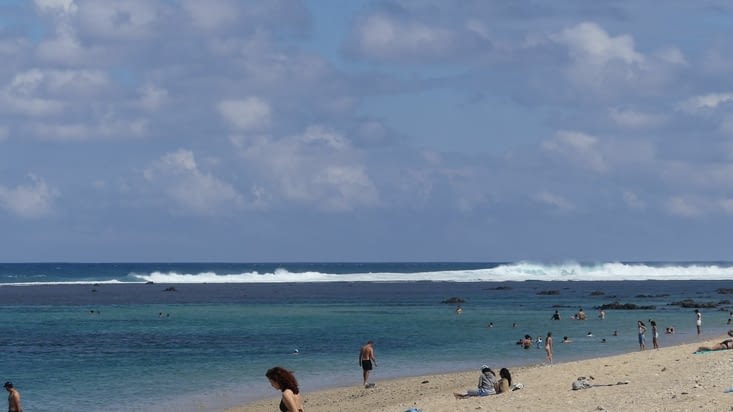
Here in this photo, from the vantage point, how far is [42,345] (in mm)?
47875

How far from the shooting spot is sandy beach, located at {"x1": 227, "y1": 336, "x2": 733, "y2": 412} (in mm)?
20078

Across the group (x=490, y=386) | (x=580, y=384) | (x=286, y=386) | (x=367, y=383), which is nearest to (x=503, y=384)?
(x=490, y=386)

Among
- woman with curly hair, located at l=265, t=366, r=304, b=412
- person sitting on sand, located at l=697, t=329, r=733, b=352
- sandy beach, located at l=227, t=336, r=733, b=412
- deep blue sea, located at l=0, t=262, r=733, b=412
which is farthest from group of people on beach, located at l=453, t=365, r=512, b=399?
woman with curly hair, located at l=265, t=366, r=304, b=412

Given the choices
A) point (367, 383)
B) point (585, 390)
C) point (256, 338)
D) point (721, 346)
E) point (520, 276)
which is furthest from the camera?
point (520, 276)

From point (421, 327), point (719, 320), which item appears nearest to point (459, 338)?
point (421, 327)

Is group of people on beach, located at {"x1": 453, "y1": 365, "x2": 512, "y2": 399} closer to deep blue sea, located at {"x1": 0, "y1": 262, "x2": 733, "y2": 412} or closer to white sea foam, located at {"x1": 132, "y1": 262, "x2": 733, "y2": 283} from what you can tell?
deep blue sea, located at {"x1": 0, "y1": 262, "x2": 733, "y2": 412}

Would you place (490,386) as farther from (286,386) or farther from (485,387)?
(286,386)

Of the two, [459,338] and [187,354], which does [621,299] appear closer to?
[459,338]

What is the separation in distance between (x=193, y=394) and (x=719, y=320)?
3771cm

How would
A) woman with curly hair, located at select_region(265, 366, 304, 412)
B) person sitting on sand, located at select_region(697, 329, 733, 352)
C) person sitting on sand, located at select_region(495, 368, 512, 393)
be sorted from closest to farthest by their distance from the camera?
woman with curly hair, located at select_region(265, 366, 304, 412) < person sitting on sand, located at select_region(495, 368, 512, 393) < person sitting on sand, located at select_region(697, 329, 733, 352)

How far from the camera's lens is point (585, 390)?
22.7 m

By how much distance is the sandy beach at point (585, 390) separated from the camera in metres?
20.1

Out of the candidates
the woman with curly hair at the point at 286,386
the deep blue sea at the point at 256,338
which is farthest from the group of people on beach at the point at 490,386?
the woman with curly hair at the point at 286,386

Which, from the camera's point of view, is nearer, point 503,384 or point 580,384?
point 580,384
